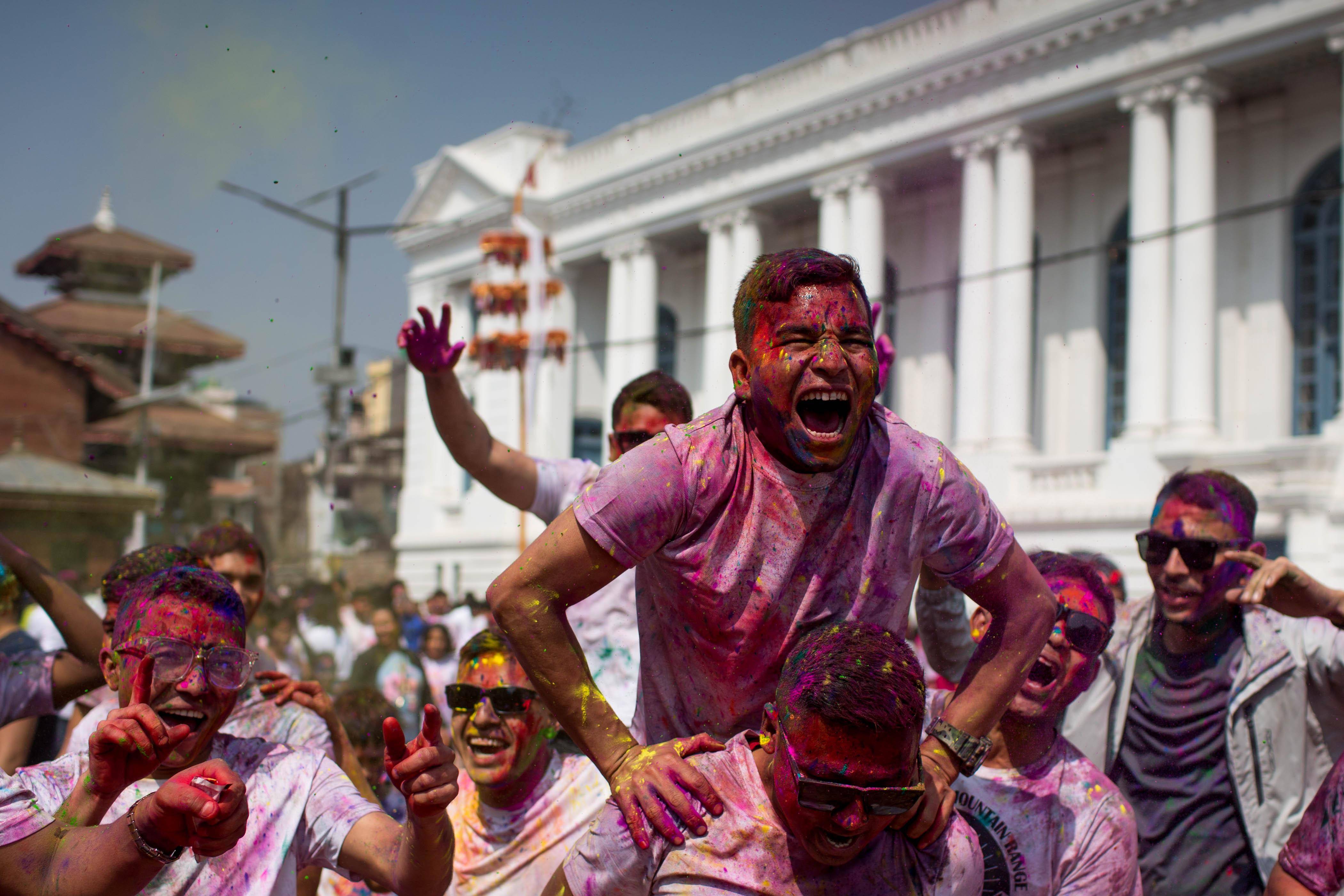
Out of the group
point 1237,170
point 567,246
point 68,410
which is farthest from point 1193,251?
point 68,410

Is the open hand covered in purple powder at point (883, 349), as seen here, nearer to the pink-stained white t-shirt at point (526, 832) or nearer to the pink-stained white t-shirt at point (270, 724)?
the pink-stained white t-shirt at point (526, 832)

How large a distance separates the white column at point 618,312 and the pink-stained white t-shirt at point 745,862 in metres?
25.6

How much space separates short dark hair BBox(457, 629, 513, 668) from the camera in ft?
12.4

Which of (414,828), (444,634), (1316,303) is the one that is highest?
(1316,303)

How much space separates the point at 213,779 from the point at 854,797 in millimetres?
1131

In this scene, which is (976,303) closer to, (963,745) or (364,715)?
(364,715)

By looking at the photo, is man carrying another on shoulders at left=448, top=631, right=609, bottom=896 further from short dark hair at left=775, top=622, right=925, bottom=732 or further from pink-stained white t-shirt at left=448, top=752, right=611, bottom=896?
short dark hair at left=775, top=622, right=925, bottom=732

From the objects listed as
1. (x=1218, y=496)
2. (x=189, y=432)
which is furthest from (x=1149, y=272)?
(x=189, y=432)

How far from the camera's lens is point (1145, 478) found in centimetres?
1772

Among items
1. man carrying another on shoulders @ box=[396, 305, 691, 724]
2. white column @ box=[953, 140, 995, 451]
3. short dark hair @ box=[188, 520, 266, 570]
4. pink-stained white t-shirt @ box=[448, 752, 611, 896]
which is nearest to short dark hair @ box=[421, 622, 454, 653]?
short dark hair @ box=[188, 520, 266, 570]

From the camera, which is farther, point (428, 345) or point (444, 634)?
point (444, 634)

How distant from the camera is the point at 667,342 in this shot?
29.0 meters

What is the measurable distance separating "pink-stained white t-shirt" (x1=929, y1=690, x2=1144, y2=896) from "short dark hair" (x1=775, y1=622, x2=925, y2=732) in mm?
763

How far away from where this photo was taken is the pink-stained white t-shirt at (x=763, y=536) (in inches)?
96.0
